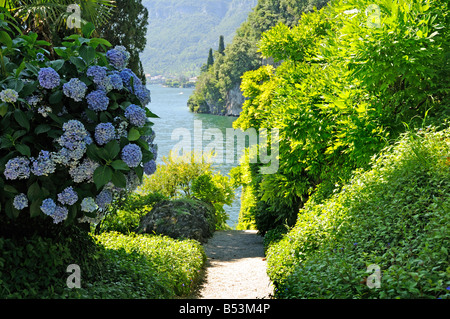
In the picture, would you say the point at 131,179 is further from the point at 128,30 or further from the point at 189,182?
the point at 128,30

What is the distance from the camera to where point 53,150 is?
371 cm

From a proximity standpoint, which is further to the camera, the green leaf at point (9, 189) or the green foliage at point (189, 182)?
the green foliage at point (189, 182)

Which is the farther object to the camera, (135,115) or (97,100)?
(135,115)

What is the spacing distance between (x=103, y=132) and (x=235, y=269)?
529 cm

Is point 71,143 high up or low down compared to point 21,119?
down

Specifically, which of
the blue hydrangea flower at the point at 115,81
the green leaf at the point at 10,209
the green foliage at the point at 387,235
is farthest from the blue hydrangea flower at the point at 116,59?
the green foliage at the point at 387,235

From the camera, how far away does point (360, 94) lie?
6695 mm

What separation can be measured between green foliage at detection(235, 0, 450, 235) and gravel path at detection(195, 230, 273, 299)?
168 centimetres

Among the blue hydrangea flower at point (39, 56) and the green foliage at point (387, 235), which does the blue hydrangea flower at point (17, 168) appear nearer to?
the blue hydrangea flower at point (39, 56)

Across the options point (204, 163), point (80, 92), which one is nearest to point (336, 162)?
point (80, 92)

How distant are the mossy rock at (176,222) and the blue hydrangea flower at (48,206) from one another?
5.95m

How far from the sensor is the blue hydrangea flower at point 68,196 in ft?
11.5

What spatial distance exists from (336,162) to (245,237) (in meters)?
5.70

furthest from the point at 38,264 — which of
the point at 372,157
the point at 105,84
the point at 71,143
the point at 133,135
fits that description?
the point at 372,157
